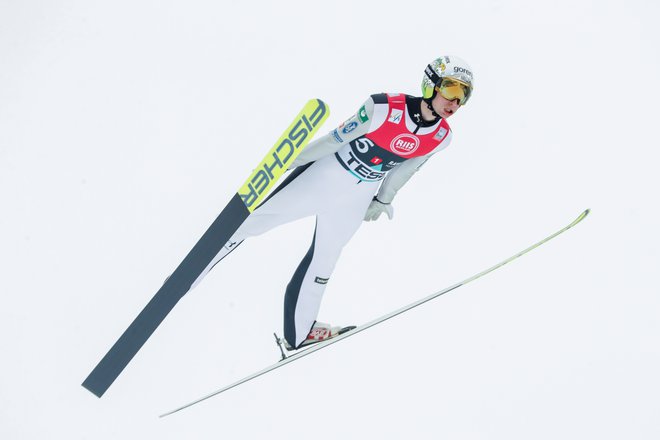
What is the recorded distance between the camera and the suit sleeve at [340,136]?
3.54 m

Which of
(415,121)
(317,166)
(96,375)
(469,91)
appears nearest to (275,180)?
(317,166)

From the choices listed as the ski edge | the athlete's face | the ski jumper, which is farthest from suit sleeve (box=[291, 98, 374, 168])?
the ski edge

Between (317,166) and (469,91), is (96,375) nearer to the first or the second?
(317,166)

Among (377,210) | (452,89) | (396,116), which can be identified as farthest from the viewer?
(377,210)

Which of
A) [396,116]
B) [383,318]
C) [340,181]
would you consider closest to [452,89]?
[396,116]

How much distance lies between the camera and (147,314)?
3619 millimetres

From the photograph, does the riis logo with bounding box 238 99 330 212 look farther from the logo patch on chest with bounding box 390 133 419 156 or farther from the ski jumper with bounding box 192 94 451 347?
the logo patch on chest with bounding box 390 133 419 156

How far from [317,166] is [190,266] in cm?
76

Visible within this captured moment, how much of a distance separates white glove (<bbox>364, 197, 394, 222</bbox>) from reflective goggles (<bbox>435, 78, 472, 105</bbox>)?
2.29 feet

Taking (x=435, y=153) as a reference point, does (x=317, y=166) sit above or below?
below

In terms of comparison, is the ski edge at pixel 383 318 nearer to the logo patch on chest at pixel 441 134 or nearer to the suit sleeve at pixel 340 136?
the logo patch on chest at pixel 441 134

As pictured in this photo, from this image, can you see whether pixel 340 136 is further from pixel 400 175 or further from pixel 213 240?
pixel 213 240

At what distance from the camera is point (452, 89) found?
3.44 metres

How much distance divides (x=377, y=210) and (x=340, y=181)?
1.01 feet
